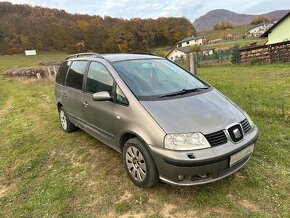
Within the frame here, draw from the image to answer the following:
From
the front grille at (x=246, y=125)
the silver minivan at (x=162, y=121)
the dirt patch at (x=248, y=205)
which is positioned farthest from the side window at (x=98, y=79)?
the dirt patch at (x=248, y=205)

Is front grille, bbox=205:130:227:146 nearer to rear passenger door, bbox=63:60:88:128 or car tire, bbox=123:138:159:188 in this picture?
car tire, bbox=123:138:159:188

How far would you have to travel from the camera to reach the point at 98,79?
14.0 feet

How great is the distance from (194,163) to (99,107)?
5.99ft

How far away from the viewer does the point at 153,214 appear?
121 inches

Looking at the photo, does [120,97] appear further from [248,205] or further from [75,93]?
[248,205]

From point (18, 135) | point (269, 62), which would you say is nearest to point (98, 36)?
point (269, 62)

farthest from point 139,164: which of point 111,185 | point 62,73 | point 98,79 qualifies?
point 62,73

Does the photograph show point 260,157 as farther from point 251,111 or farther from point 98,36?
point 98,36

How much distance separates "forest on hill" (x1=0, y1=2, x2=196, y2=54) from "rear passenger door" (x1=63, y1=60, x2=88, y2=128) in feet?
183

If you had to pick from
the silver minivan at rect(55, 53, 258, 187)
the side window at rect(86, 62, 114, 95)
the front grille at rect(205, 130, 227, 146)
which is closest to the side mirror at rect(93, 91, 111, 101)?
the silver minivan at rect(55, 53, 258, 187)

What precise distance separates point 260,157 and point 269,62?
17.3 meters

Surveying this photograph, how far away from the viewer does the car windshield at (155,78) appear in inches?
147

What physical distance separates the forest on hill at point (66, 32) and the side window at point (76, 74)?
55.9 metres

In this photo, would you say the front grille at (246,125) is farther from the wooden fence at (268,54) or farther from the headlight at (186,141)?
the wooden fence at (268,54)
